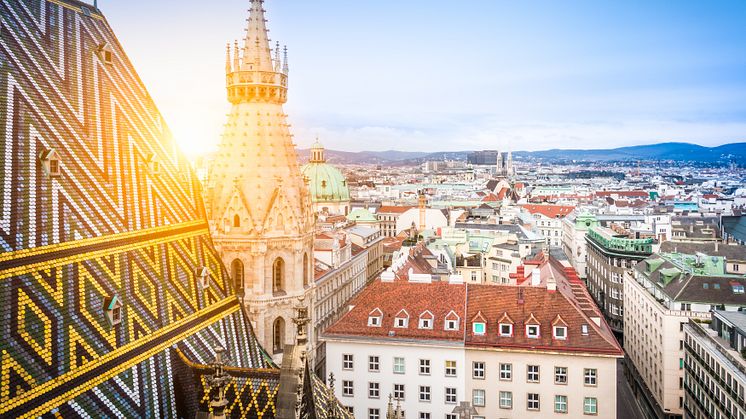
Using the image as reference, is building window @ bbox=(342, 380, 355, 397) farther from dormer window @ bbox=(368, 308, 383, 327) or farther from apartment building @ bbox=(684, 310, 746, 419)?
apartment building @ bbox=(684, 310, 746, 419)

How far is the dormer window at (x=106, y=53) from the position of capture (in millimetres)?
23219

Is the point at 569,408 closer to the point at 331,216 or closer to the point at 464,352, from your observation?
the point at 464,352

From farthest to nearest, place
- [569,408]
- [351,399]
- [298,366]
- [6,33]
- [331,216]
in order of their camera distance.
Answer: [331,216], [351,399], [569,408], [298,366], [6,33]

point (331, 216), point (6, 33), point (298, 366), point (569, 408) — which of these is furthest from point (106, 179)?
point (331, 216)

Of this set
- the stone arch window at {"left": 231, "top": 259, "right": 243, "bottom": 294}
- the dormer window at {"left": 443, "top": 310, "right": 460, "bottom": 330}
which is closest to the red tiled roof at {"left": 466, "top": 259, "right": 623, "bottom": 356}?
the dormer window at {"left": 443, "top": 310, "right": 460, "bottom": 330}

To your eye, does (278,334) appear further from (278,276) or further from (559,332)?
(559,332)

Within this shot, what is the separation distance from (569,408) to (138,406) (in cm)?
2834

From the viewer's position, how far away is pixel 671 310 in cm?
5394

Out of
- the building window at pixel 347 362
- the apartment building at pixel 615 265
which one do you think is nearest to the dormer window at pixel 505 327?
the building window at pixel 347 362

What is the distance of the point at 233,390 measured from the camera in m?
21.7

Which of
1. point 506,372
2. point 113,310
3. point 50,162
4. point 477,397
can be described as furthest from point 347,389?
point 50,162

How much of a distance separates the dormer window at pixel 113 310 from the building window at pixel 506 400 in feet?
90.1

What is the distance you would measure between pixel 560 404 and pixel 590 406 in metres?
1.72

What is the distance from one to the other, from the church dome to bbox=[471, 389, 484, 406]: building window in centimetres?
8542
